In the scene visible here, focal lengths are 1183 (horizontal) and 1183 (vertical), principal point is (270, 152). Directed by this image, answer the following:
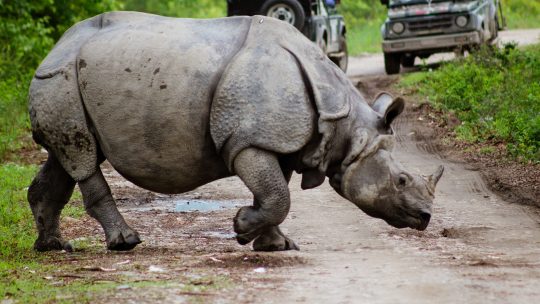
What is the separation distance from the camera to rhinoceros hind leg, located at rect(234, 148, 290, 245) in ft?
24.9

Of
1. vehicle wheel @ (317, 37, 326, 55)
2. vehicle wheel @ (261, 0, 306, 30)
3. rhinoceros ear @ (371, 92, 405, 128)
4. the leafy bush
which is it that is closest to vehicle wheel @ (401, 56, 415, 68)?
vehicle wheel @ (317, 37, 326, 55)

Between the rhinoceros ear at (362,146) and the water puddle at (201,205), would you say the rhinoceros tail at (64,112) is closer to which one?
the rhinoceros ear at (362,146)

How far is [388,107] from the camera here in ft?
25.9

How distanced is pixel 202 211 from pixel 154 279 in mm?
3729

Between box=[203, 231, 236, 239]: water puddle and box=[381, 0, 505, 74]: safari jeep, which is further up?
box=[203, 231, 236, 239]: water puddle

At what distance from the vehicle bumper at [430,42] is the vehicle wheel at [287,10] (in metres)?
1.87

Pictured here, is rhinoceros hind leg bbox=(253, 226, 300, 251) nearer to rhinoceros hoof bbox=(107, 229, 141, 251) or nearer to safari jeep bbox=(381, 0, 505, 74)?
rhinoceros hoof bbox=(107, 229, 141, 251)

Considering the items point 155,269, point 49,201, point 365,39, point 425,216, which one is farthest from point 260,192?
point 365,39

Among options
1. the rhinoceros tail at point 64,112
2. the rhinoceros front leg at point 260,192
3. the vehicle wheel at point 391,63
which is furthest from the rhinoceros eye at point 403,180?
the vehicle wheel at point 391,63

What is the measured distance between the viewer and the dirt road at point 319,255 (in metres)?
6.38

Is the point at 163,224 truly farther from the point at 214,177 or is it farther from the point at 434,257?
the point at 434,257

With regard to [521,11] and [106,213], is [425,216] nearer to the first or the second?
[106,213]

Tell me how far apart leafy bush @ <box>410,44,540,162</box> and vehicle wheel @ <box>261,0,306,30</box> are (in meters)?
2.95

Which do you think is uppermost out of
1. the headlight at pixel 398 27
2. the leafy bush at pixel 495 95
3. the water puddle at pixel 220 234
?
the water puddle at pixel 220 234
